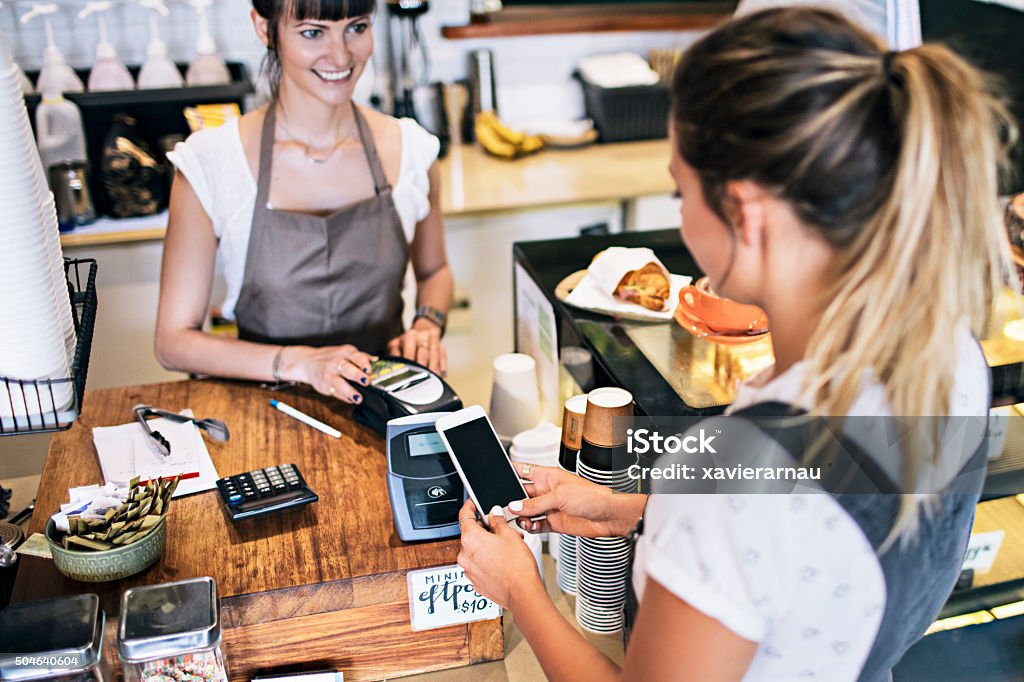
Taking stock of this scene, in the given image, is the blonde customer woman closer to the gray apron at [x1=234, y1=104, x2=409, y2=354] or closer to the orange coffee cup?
the orange coffee cup

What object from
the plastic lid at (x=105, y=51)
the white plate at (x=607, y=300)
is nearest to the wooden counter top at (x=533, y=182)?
the plastic lid at (x=105, y=51)

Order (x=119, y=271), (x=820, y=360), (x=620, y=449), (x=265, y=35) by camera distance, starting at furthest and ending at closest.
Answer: (x=119, y=271)
(x=265, y=35)
(x=620, y=449)
(x=820, y=360)

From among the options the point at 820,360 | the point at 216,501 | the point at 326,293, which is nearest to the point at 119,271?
the point at 326,293

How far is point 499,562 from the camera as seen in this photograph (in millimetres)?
1021

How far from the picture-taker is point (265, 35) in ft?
5.76

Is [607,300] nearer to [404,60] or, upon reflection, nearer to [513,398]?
[513,398]

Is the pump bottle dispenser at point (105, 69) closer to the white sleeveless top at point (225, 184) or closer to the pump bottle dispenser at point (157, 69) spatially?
the pump bottle dispenser at point (157, 69)

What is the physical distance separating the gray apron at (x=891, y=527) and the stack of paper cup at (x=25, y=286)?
0.64m

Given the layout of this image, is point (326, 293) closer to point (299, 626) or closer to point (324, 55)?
point (324, 55)

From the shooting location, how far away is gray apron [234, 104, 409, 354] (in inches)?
70.9

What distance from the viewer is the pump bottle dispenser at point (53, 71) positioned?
9.20 feet

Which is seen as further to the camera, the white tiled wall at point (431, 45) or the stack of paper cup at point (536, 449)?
the white tiled wall at point (431, 45)

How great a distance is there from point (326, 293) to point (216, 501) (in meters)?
0.66

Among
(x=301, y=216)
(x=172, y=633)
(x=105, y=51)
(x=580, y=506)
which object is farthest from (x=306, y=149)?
(x=105, y=51)
